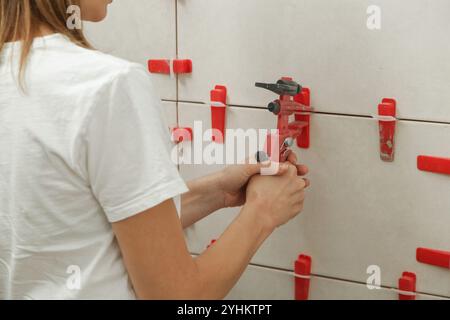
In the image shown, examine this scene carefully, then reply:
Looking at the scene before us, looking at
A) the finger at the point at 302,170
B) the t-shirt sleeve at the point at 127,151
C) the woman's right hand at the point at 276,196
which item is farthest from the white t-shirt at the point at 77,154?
the finger at the point at 302,170

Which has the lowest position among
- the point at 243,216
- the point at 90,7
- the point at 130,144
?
Result: the point at 243,216

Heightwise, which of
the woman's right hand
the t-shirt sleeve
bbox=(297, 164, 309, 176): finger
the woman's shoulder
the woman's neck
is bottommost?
the woman's right hand

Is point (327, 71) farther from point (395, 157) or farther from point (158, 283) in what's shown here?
point (158, 283)

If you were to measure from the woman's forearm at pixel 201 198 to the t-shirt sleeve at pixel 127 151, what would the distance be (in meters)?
0.37

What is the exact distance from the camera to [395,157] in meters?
1.06

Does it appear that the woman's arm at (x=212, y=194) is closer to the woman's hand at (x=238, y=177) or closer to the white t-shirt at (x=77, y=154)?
the woman's hand at (x=238, y=177)

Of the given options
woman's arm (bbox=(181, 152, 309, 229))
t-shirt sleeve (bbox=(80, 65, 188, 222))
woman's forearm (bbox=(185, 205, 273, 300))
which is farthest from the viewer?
woman's arm (bbox=(181, 152, 309, 229))

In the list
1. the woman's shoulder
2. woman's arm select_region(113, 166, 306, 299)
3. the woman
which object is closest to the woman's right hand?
woman's arm select_region(113, 166, 306, 299)

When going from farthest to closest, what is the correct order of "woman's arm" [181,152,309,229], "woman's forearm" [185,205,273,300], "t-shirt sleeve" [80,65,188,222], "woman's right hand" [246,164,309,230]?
"woman's arm" [181,152,309,229] < "woman's right hand" [246,164,309,230] < "woman's forearm" [185,205,273,300] < "t-shirt sleeve" [80,65,188,222]

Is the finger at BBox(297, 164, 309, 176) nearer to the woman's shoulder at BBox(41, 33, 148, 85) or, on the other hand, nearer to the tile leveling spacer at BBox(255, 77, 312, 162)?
the tile leveling spacer at BBox(255, 77, 312, 162)

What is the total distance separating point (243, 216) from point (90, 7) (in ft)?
1.13

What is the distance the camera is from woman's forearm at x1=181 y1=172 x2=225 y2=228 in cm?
104

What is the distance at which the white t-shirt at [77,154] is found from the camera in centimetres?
63

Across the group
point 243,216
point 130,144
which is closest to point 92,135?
point 130,144
